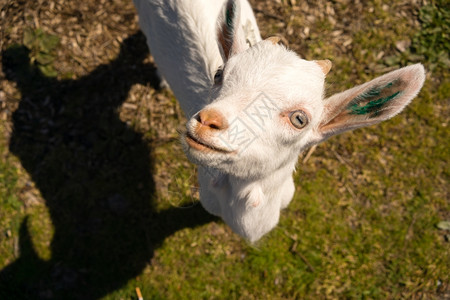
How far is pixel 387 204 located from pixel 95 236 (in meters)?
4.32

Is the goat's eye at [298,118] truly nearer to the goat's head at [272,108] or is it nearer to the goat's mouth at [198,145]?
the goat's head at [272,108]

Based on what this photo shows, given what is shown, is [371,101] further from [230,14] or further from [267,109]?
[230,14]

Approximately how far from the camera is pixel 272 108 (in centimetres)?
234

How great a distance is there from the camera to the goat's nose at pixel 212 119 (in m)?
2.07

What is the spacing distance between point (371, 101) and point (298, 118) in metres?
0.47

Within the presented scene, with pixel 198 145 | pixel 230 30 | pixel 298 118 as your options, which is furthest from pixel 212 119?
pixel 230 30

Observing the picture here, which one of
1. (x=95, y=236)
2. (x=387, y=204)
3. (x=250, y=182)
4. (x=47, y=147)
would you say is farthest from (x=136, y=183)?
(x=387, y=204)

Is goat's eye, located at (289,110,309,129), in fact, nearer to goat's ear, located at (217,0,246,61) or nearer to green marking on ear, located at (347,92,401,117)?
green marking on ear, located at (347,92,401,117)

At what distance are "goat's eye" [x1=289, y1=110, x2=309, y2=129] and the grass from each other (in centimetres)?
309

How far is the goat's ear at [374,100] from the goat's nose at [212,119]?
2.77ft

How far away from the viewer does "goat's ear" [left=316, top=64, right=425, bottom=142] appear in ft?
7.47

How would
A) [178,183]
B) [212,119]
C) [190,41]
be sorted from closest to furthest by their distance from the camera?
[212,119] < [190,41] < [178,183]

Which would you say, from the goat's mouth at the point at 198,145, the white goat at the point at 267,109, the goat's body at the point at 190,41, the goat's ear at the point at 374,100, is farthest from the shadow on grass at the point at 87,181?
the goat's mouth at the point at 198,145

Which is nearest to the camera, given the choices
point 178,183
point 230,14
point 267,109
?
point 267,109
